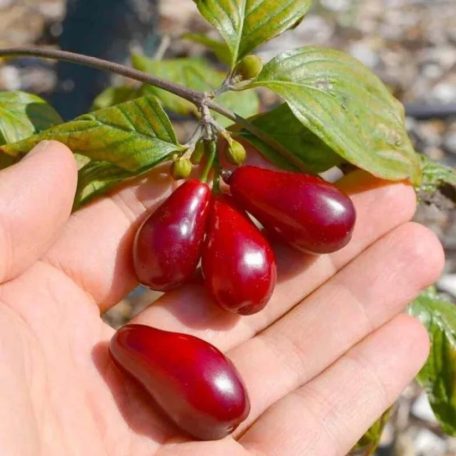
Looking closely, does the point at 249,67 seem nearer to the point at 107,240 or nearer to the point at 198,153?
the point at 198,153

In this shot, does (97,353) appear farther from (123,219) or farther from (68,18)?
→ (68,18)

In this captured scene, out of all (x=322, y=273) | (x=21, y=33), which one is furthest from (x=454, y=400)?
(x=21, y=33)

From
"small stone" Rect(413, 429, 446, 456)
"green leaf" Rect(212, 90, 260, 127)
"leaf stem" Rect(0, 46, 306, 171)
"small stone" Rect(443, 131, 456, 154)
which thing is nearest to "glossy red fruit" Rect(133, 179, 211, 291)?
"leaf stem" Rect(0, 46, 306, 171)

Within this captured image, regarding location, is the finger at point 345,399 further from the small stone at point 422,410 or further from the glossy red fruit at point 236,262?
the small stone at point 422,410

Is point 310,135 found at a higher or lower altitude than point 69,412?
higher

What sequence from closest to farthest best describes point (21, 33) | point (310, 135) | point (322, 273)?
point (310, 135), point (322, 273), point (21, 33)

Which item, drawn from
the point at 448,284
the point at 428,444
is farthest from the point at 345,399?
the point at 448,284
